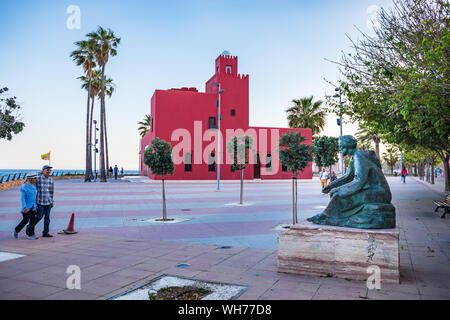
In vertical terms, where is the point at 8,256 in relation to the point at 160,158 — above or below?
below

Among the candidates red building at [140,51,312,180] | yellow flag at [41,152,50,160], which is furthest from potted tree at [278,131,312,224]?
yellow flag at [41,152,50,160]

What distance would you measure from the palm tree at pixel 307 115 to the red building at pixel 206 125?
4336 mm

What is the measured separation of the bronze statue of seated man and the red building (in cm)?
Answer: 3025

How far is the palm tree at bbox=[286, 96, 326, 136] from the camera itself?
4659cm

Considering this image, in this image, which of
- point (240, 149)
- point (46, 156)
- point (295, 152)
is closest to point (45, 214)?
point (295, 152)

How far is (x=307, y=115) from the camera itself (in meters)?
46.9

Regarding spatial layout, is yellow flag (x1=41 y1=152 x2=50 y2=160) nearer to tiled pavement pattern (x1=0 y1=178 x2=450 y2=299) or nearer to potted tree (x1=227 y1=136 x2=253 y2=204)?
tiled pavement pattern (x1=0 y1=178 x2=450 y2=299)

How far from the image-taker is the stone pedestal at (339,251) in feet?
15.1

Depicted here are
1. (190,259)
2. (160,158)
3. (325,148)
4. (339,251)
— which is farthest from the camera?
(325,148)

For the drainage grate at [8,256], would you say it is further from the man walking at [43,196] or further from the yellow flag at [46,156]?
the yellow flag at [46,156]

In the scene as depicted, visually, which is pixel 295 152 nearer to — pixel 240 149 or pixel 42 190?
pixel 240 149

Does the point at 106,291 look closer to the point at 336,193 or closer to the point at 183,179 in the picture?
the point at 336,193

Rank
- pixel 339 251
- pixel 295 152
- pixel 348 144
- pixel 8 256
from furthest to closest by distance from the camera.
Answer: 1. pixel 295 152
2. pixel 8 256
3. pixel 348 144
4. pixel 339 251

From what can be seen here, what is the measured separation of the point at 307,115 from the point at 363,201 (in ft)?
143
